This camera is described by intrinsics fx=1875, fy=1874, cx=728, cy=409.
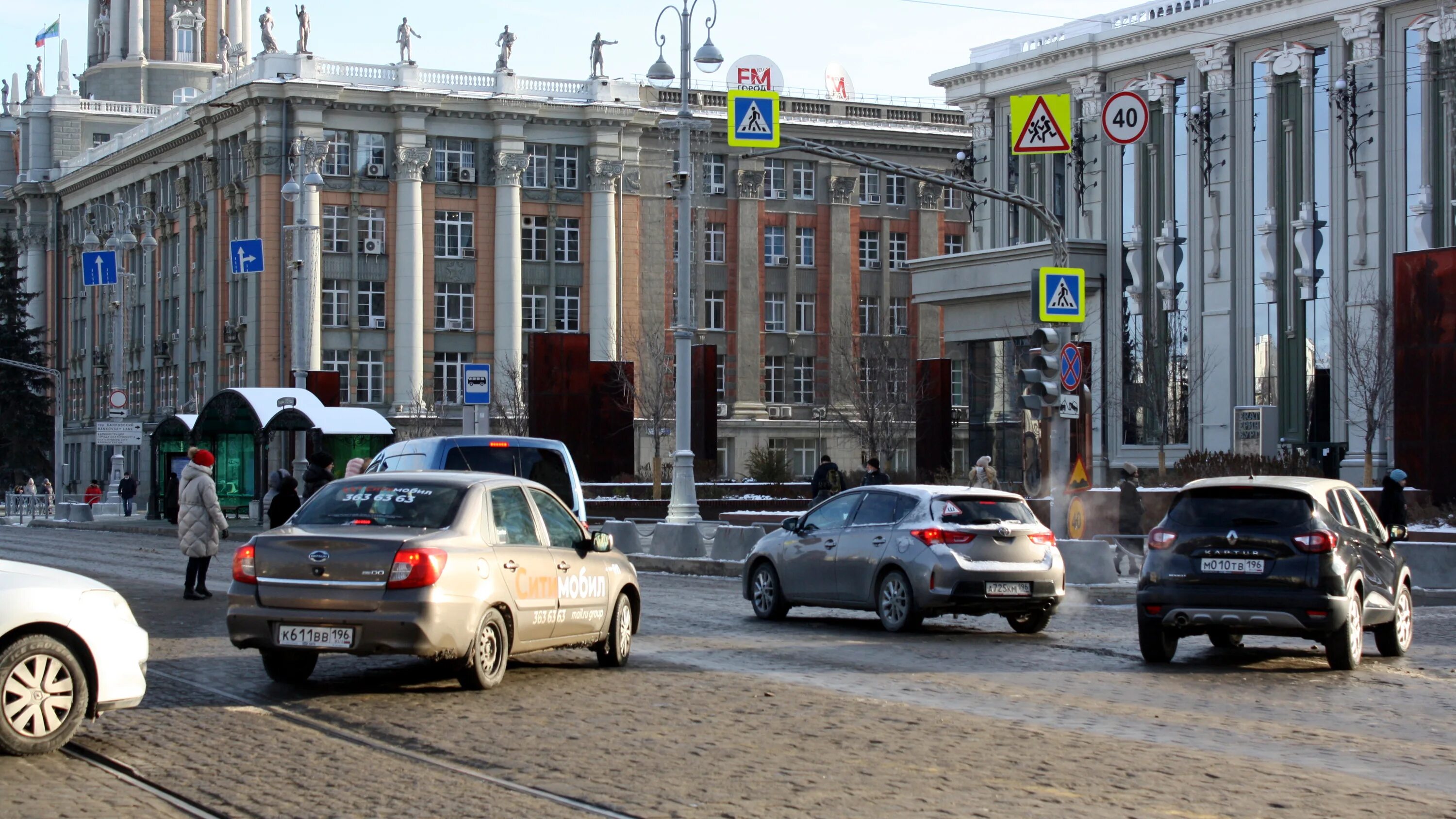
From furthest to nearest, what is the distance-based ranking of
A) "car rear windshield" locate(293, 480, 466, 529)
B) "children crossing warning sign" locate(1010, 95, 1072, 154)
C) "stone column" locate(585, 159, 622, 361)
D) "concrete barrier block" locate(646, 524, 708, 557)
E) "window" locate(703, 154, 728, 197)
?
"window" locate(703, 154, 728, 197) < "stone column" locate(585, 159, 622, 361) < "concrete barrier block" locate(646, 524, 708, 557) < "children crossing warning sign" locate(1010, 95, 1072, 154) < "car rear windshield" locate(293, 480, 466, 529)

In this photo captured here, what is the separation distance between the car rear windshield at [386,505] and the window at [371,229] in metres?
71.0

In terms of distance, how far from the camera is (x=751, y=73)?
82562 millimetres

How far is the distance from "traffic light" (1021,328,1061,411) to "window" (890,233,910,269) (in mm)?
67770

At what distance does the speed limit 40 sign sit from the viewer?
41094 millimetres

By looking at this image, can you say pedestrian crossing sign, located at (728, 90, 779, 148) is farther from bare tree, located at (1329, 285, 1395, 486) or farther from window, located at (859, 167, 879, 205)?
window, located at (859, 167, 879, 205)

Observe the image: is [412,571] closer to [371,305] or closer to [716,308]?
[371,305]

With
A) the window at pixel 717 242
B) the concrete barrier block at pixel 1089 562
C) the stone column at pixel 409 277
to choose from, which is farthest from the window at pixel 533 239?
the concrete barrier block at pixel 1089 562

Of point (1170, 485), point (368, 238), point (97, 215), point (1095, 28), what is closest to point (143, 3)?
point (97, 215)

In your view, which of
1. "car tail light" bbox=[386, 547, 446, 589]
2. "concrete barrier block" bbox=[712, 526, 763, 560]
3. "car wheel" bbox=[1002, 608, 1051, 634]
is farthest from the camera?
"concrete barrier block" bbox=[712, 526, 763, 560]

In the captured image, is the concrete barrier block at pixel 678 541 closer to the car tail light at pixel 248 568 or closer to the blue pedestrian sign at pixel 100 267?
the car tail light at pixel 248 568

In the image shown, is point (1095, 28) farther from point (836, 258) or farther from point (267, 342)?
point (267, 342)

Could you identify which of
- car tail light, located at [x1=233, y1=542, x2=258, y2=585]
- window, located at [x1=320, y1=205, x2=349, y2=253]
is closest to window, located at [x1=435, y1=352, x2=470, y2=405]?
window, located at [x1=320, y1=205, x2=349, y2=253]

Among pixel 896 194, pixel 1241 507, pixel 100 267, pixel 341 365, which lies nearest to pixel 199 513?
pixel 1241 507

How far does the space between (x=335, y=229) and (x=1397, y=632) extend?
7001 cm
